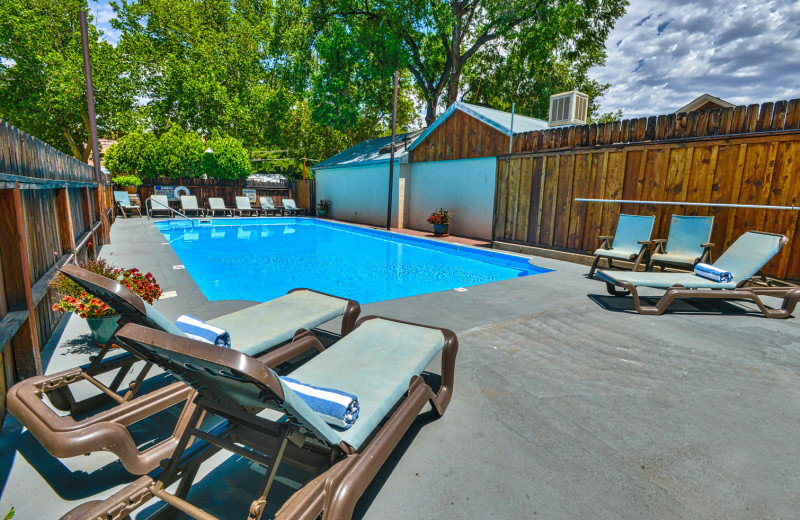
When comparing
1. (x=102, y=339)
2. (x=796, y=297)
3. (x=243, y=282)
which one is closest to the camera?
(x=102, y=339)

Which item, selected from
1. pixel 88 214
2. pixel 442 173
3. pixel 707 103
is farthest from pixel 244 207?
pixel 707 103

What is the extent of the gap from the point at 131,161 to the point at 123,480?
20.4 metres

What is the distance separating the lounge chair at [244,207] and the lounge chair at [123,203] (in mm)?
4297

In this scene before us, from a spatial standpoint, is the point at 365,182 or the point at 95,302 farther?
the point at 365,182

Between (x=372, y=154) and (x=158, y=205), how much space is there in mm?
10487

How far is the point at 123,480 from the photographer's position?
1759mm

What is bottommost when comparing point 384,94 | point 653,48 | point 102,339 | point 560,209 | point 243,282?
point 243,282

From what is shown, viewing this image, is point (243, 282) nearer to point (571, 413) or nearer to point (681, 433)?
point (571, 413)

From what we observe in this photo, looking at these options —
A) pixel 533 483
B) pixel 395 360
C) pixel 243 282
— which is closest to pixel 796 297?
pixel 533 483

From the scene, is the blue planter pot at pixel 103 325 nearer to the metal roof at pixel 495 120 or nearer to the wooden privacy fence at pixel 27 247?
the wooden privacy fence at pixel 27 247

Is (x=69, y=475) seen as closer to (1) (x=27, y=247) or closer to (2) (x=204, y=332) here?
(2) (x=204, y=332)

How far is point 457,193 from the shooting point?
12398 millimetres

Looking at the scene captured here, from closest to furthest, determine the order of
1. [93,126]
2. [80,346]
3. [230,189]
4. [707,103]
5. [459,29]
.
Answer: [80,346]
[93,126]
[707,103]
[459,29]
[230,189]

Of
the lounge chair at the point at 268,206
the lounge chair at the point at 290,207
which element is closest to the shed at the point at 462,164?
the lounge chair at the point at 290,207
